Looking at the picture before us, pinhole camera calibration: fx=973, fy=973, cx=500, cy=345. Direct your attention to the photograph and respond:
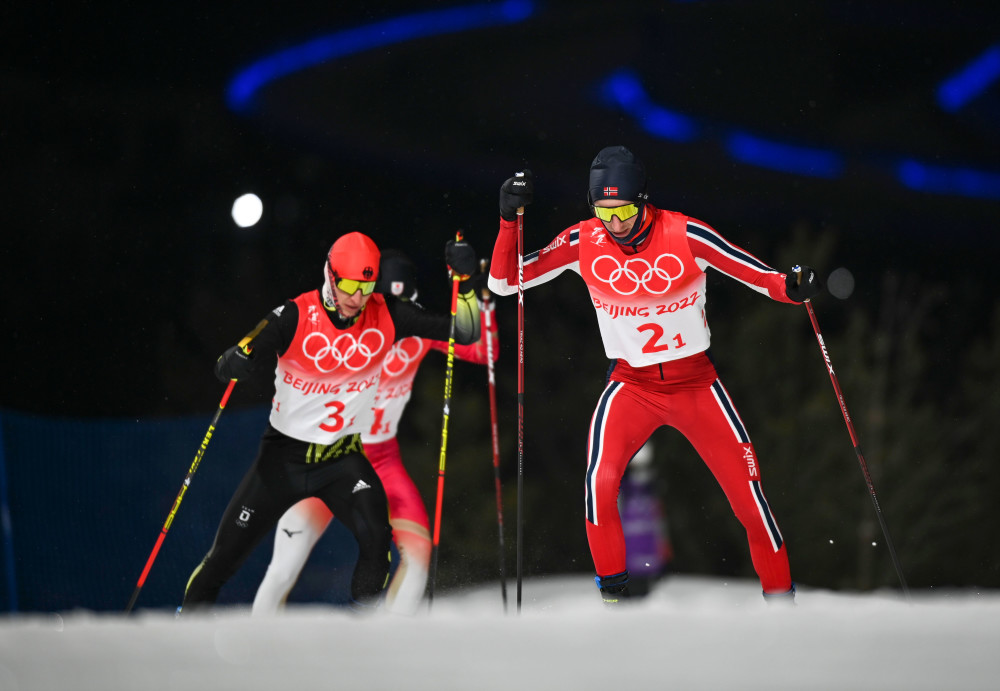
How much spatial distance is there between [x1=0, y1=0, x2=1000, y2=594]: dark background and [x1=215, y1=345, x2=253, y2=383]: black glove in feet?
7.76

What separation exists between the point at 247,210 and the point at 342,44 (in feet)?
4.65

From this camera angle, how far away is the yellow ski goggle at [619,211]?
310 cm

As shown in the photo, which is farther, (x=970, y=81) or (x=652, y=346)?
(x=970, y=81)

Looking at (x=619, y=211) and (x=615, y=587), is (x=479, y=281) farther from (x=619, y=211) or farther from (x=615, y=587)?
(x=615, y=587)

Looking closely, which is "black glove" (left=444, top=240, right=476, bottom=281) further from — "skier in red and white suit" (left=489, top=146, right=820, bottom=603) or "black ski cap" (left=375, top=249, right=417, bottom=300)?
"skier in red and white suit" (left=489, top=146, right=820, bottom=603)

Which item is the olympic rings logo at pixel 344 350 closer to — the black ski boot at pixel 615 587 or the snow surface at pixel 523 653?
the black ski boot at pixel 615 587

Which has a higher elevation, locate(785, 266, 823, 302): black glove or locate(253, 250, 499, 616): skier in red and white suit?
locate(785, 266, 823, 302): black glove

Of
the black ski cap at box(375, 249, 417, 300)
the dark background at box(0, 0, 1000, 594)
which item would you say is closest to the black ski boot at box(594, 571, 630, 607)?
the black ski cap at box(375, 249, 417, 300)

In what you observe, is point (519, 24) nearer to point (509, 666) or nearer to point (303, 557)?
point (303, 557)

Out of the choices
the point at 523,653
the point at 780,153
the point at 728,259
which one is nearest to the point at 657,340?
the point at 728,259

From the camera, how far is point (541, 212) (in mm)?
7801

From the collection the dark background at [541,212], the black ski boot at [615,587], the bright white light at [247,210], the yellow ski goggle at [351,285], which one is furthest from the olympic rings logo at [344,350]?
the bright white light at [247,210]

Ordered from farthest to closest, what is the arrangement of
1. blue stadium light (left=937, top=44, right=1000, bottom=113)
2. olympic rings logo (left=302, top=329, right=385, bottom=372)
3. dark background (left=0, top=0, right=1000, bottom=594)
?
blue stadium light (left=937, top=44, right=1000, bottom=113) → dark background (left=0, top=0, right=1000, bottom=594) → olympic rings logo (left=302, top=329, right=385, bottom=372)

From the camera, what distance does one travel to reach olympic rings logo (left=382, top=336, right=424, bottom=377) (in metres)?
3.97
